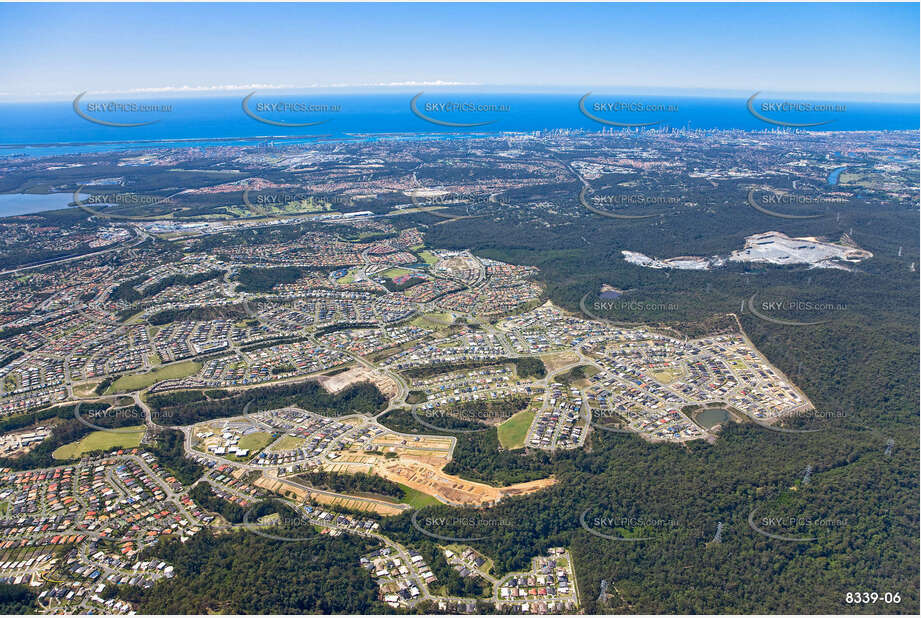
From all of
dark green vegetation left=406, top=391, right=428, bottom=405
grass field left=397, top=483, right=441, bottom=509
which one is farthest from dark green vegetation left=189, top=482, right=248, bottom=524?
dark green vegetation left=406, top=391, right=428, bottom=405

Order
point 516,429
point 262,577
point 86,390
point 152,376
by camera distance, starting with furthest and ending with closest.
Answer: point 152,376, point 86,390, point 516,429, point 262,577

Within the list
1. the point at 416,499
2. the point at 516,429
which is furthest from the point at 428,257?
the point at 416,499

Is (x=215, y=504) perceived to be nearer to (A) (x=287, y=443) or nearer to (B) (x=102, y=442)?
(A) (x=287, y=443)

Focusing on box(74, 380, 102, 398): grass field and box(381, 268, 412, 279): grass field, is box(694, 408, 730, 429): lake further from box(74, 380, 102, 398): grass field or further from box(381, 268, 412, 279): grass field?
box(74, 380, 102, 398): grass field

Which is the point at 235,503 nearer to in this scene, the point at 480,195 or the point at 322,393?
the point at 322,393

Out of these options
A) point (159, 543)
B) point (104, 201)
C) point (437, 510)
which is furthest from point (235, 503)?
point (104, 201)
